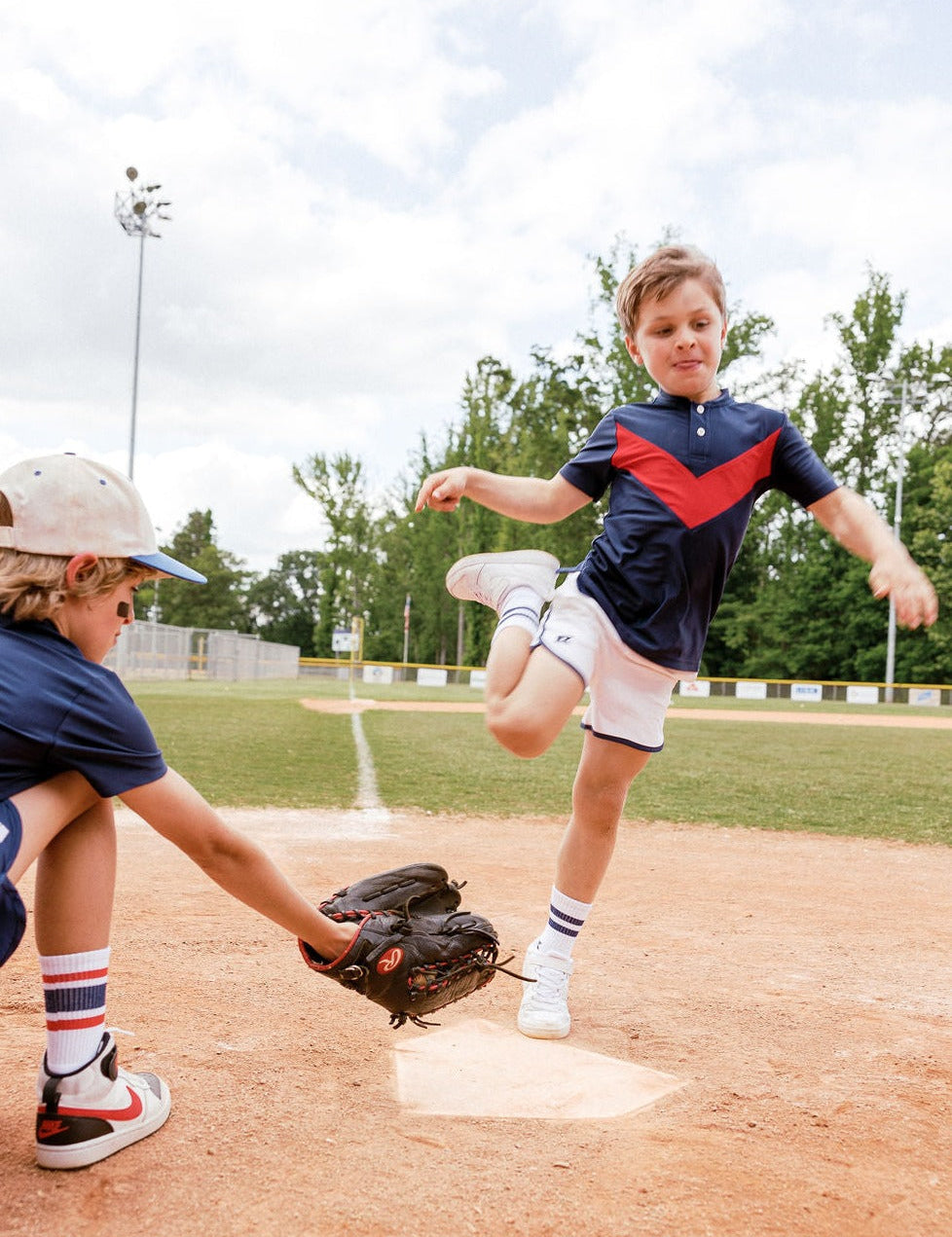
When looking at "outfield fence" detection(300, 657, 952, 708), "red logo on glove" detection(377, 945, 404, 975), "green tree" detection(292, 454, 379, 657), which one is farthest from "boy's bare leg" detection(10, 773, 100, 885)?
"green tree" detection(292, 454, 379, 657)

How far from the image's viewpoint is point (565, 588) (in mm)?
2814

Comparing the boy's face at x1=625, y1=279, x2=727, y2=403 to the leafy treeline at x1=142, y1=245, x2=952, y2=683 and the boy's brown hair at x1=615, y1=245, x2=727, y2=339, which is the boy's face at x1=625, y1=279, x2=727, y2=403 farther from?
the leafy treeline at x1=142, y1=245, x2=952, y2=683

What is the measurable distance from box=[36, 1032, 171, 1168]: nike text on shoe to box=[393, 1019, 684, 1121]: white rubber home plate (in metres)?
0.54

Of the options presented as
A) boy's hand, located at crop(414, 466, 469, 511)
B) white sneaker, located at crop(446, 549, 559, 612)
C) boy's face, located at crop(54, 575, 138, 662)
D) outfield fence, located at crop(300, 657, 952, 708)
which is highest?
boy's hand, located at crop(414, 466, 469, 511)

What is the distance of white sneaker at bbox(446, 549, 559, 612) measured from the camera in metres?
2.85

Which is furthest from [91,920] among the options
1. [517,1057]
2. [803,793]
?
[803,793]

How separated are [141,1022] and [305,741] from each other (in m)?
9.32

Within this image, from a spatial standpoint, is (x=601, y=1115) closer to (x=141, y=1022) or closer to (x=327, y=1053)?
(x=327, y=1053)

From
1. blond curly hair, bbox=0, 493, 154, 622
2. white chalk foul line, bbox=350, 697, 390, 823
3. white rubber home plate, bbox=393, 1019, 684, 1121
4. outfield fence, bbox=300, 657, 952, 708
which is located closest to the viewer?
blond curly hair, bbox=0, 493, 154, 622


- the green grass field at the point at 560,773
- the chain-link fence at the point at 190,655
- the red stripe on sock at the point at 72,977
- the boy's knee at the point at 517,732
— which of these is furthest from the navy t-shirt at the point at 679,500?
the chain-link fence at the point at 190,655

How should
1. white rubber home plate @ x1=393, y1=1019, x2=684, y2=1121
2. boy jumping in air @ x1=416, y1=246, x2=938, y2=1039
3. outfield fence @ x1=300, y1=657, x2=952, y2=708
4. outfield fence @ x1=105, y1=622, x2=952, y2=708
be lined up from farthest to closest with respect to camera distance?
outfield fence @ x1=300, y1=657, x2=952, y2=708, outfield fence @ x1=105, y1=622, x2=952, y2=708, boy jumping in air @ x1=416, y1=246, x2=938, y2=1039, white rubber home plate @ x1=393, y1=1019, x2=684, y2=1121

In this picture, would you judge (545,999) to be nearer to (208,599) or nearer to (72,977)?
(72,977)

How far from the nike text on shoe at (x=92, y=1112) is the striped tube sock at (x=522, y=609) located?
1298 millimetres

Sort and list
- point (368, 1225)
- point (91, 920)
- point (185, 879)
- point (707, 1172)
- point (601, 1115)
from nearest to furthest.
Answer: point (368, 1225) < point (707, 1172) < point (91, 920) < point (601, 1115) < point (185, 879)
